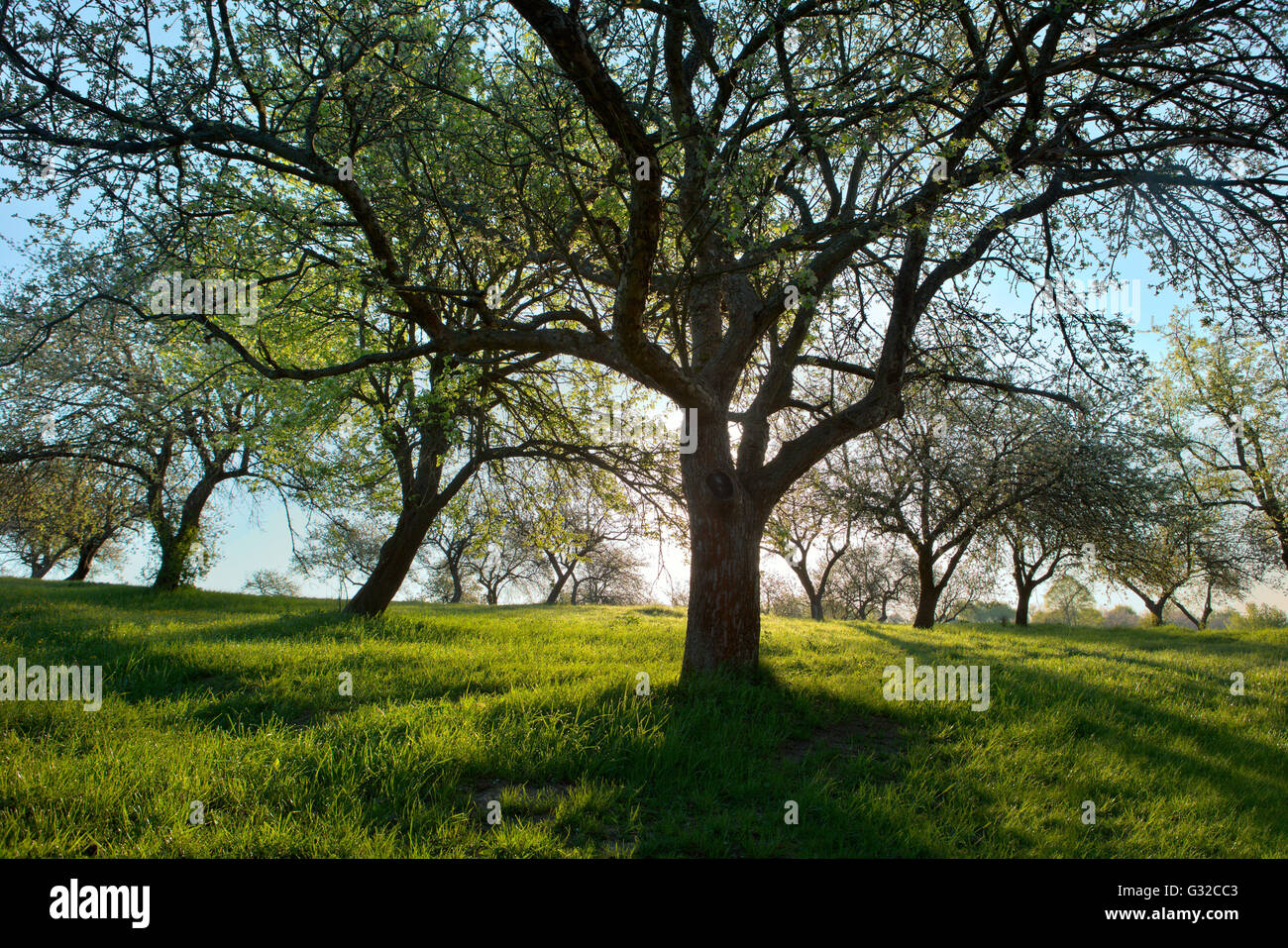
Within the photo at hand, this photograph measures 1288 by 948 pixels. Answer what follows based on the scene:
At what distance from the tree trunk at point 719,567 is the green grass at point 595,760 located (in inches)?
22.7

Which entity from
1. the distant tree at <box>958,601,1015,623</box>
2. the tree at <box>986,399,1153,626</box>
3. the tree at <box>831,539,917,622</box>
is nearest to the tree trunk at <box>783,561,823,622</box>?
the tree at <box>831,539,917,622</box>

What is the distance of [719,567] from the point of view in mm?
7895

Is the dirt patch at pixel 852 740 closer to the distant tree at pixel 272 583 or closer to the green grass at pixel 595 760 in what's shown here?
the green grass at pixel 595 760

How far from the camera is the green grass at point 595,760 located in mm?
4066

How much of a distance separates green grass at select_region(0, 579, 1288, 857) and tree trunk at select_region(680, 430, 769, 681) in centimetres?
58

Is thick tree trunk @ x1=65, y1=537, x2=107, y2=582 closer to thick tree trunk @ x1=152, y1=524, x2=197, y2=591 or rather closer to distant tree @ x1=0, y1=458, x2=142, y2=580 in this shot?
distant tree @ x1=0, y1=458, x2=142, y2=580

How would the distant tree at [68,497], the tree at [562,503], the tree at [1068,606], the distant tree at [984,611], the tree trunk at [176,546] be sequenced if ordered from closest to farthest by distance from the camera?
the tree at [562,503]
the distant tree at [68,497]
the tree trunk at [176,546]
the tree at [1068,606]
the distant tree at [984,611]

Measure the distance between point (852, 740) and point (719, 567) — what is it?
2.53 metres

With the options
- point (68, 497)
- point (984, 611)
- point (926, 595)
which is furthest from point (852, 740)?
point (984, 611)

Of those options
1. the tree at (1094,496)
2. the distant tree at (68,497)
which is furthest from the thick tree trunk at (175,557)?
the tree at (1094,496)

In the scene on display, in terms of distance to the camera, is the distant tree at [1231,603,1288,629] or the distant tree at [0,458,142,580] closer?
the distant tree at [0,458,142,580]

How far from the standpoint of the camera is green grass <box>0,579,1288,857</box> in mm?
4066

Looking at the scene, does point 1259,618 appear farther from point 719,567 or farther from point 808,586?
point 719,567

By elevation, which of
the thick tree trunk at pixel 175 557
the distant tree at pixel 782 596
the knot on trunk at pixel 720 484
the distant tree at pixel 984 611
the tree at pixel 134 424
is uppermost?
the tree at pixel 134 424
